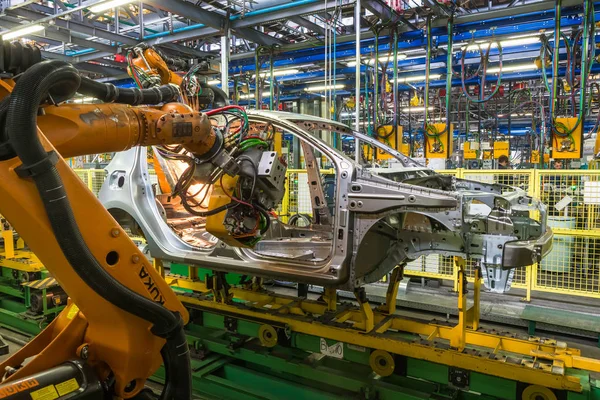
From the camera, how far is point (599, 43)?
880cm

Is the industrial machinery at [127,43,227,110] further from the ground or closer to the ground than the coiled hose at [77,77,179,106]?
further from the ground

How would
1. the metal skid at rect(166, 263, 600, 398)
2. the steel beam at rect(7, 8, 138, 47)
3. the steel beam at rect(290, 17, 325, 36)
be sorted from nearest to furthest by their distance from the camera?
the metal skid at rect(166, 263, 600, 398) < the steel beam at rect(7, 8, 138, 47) < the steel beam at rect(290, 17, 325, 36)

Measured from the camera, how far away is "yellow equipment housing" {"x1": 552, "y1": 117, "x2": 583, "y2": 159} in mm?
6375

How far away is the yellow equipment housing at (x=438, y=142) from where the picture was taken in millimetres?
7688

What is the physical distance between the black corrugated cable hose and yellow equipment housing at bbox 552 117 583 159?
20.5 feet

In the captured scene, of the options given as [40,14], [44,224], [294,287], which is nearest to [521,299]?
[294,287]

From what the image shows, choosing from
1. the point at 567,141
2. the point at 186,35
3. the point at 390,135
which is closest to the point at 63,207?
the point at 567,141

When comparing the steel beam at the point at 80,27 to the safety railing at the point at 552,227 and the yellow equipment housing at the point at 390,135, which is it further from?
the yellow equipment housing at the point at 390,135

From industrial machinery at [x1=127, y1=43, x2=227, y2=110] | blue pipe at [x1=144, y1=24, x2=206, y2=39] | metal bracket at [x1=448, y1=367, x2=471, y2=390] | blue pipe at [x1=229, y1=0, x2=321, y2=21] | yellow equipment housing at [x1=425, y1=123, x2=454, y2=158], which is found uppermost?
blue pipe at [x1=144, y1=24, x2=206, y2=39]

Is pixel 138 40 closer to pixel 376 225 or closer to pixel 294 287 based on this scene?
pixel 294 287

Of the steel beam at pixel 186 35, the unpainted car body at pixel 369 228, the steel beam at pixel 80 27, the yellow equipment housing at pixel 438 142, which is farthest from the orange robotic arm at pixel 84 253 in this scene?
the steel beam at pixel 80 27

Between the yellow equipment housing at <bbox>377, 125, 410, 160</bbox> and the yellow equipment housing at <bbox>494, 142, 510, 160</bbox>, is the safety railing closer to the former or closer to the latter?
the yellow equipment housing at <bbox>377, 125, 410, 160</bbox>

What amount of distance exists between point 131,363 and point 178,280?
3706 mm

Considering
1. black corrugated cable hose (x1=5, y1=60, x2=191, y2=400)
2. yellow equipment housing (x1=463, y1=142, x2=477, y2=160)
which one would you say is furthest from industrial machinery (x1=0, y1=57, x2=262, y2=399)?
yellow equipment housing (x1=463, y1=142, x2=477, y2=160)
